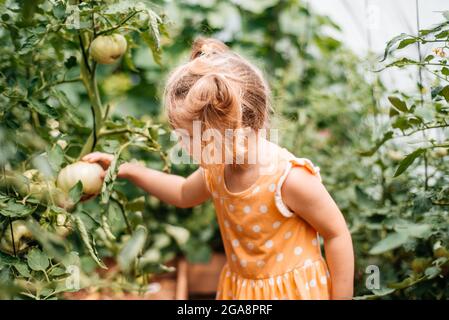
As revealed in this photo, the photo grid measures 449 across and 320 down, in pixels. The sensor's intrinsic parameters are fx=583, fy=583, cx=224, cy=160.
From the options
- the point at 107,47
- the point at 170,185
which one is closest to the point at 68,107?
the point at 107,47

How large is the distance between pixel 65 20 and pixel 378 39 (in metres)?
1.24

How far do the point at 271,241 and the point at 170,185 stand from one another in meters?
0.27

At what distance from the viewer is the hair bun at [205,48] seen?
1.15m

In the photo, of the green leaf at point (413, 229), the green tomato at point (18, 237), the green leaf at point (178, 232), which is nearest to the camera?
the green tomato at point (18, 237)

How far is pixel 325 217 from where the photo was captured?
3.66 ft

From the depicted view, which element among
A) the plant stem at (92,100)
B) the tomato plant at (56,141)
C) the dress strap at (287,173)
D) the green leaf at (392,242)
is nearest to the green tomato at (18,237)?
the tomato plant at (56,141)

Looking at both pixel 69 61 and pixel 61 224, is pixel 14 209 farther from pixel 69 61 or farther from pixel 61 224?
pixel 69 61

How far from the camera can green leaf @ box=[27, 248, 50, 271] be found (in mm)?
900

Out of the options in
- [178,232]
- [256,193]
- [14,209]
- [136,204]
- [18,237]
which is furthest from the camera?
[178,232]

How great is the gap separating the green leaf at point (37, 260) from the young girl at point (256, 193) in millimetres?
291

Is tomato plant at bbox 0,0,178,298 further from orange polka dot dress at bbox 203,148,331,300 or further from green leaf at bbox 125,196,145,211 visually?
orange polka dot dress at bbox 203,148,331,300

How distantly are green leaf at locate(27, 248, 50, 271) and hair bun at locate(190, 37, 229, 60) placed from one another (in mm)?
492

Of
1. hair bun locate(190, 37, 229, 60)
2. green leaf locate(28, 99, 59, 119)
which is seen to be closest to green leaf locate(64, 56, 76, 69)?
green leaf locate(28, 99, 59, 119)

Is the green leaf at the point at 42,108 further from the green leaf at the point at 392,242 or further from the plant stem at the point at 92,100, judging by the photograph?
the green leaf at the point at 392,242
